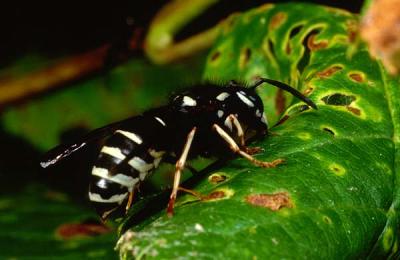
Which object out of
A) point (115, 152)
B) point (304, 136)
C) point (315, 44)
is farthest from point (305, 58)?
point (115, 152)

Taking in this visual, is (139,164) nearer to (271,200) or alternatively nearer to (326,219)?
(271,200)

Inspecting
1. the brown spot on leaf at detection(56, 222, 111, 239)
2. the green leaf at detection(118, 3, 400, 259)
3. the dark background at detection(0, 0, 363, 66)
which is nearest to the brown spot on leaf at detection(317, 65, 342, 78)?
the green leaf at detection(118, 3, 400, 259)

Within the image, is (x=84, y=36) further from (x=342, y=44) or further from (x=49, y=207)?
(x=342, y=44)

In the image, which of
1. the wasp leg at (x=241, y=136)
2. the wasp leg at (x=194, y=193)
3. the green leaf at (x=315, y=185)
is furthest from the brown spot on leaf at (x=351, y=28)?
the wasp leg at (x=194, y=193)

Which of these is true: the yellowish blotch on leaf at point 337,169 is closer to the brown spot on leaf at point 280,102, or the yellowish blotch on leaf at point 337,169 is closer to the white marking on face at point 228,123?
the white marking on face at point 228,123

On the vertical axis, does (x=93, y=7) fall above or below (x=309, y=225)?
above

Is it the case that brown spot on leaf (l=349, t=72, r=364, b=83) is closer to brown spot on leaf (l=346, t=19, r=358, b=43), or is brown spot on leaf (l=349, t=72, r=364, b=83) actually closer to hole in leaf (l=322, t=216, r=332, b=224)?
brown spot on leaf (l=346, t=19, r=358, b=43)

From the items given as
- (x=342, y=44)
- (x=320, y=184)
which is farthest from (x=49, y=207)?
(x=320, y=184)
